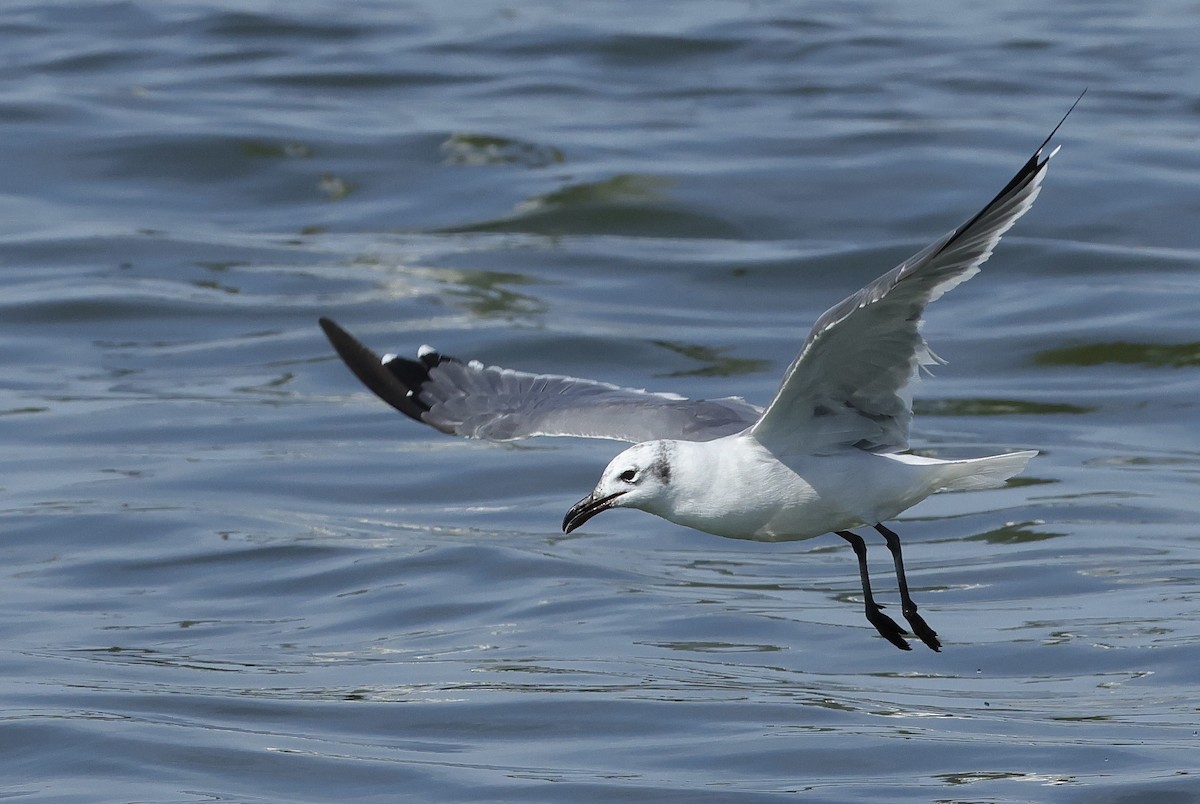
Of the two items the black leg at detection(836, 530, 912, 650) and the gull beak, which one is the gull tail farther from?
the gull beak

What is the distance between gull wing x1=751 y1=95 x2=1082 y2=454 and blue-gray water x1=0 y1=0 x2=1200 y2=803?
1.88 m

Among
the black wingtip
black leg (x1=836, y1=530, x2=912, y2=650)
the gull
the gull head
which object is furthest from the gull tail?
the black wingtip

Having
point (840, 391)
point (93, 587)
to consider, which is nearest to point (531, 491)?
point (93, 587)

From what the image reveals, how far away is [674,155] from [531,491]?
10552mm

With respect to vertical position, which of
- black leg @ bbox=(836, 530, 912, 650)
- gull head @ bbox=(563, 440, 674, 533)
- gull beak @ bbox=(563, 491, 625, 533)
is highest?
gull head @ bbox=(563, 440, 674, 533)

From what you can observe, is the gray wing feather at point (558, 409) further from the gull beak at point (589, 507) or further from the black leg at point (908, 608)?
the black leg at point (908, 608)

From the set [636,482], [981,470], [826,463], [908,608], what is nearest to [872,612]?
[908,608]

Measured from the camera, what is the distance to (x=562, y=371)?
760 inches

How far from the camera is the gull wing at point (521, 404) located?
962 centimetres

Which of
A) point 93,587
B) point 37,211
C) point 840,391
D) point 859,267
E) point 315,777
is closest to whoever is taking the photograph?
point 840,391

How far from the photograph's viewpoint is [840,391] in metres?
8.41

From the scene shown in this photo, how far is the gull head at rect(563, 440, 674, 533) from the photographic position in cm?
848

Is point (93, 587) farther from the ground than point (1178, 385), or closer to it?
closer to it

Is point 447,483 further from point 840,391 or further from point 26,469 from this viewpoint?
point 840,391
